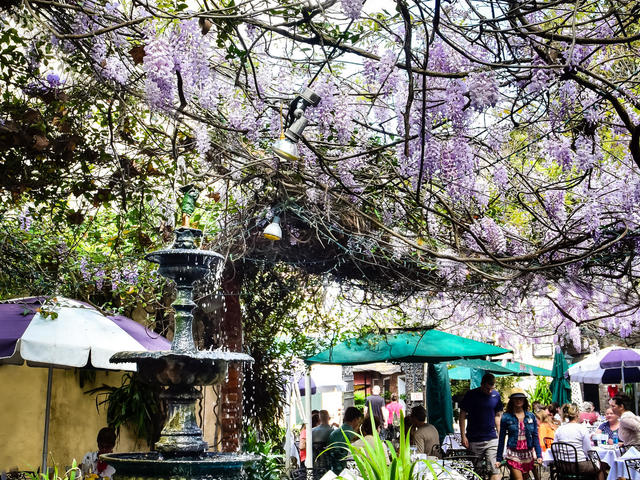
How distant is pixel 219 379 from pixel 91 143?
2.20 m

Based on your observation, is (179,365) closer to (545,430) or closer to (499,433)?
(499,433)

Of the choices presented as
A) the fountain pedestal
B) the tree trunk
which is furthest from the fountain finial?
the tree trunk

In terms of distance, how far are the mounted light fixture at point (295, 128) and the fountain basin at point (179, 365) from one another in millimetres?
1235

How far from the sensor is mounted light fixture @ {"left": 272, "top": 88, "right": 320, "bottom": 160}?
4.25 m

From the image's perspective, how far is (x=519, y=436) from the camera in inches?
333

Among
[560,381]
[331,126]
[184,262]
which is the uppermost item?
[331,126]

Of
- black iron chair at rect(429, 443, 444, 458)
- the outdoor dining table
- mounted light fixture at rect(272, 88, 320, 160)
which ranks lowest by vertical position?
black iron chair at rect(429, 443, 444, 458)

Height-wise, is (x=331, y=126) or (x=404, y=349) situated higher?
(x=331, y=126)

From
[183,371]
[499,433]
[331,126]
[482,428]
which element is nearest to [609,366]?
[482,428]

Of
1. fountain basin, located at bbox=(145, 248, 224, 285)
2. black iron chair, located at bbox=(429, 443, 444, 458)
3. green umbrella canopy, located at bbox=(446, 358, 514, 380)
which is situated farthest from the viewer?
green umbrella canopy, located at bbox=(446, 358, 514, 380)

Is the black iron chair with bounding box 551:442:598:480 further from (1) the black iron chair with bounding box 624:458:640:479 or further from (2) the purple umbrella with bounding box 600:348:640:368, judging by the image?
(2) the purple umbrella with bounding box 600:348:640:368

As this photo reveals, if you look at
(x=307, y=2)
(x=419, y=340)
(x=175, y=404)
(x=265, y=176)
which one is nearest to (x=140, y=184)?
(x=265, y=176)

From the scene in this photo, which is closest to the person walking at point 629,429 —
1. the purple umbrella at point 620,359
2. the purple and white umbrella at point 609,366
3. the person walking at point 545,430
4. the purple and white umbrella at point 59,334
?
the person walking at point 545,430

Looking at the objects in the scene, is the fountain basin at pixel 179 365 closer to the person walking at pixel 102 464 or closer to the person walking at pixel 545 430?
the person walking at pixel 102 464
